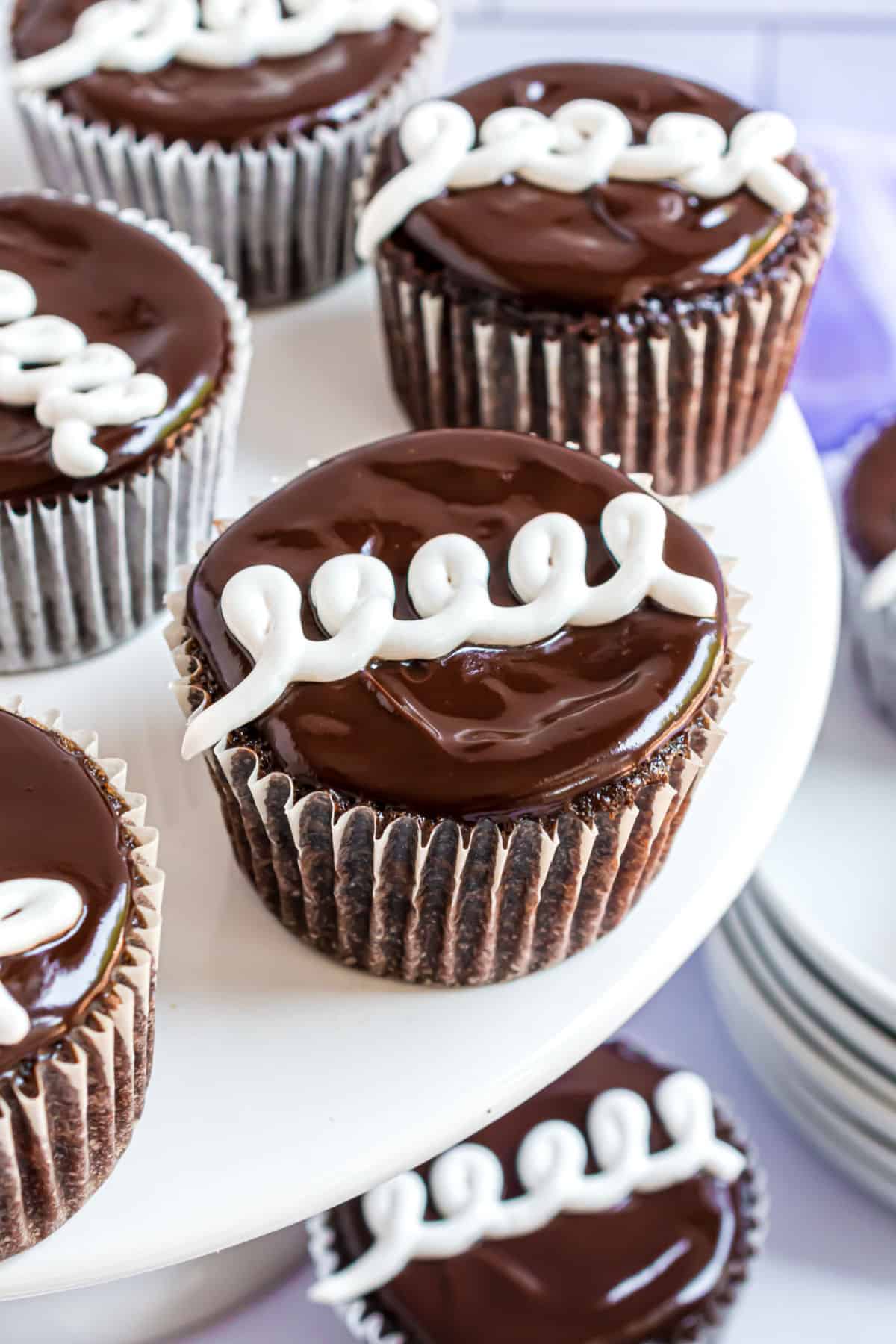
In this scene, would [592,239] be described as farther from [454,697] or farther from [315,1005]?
[315,1005]

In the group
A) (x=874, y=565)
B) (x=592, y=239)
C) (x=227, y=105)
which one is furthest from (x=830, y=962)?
(x=227, y=105)

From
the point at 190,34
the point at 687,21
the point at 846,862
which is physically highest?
the point at 190,34

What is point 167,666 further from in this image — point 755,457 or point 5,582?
point 755,457

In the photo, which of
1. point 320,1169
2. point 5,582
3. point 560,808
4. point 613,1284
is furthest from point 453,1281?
point 5,582

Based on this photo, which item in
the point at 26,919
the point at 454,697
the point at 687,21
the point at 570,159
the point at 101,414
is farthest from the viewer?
the point at 687,21

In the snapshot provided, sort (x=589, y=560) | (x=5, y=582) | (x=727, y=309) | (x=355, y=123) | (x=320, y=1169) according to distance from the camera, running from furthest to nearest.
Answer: (x=355, y=123)
(x=727, y=309)
(x=5, y=582)
(x=589, y=560)
(x=320, y=1169)

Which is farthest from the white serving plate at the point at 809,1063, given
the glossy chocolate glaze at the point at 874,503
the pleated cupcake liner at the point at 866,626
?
the glossy chocolate glaze at the point at 874,503
